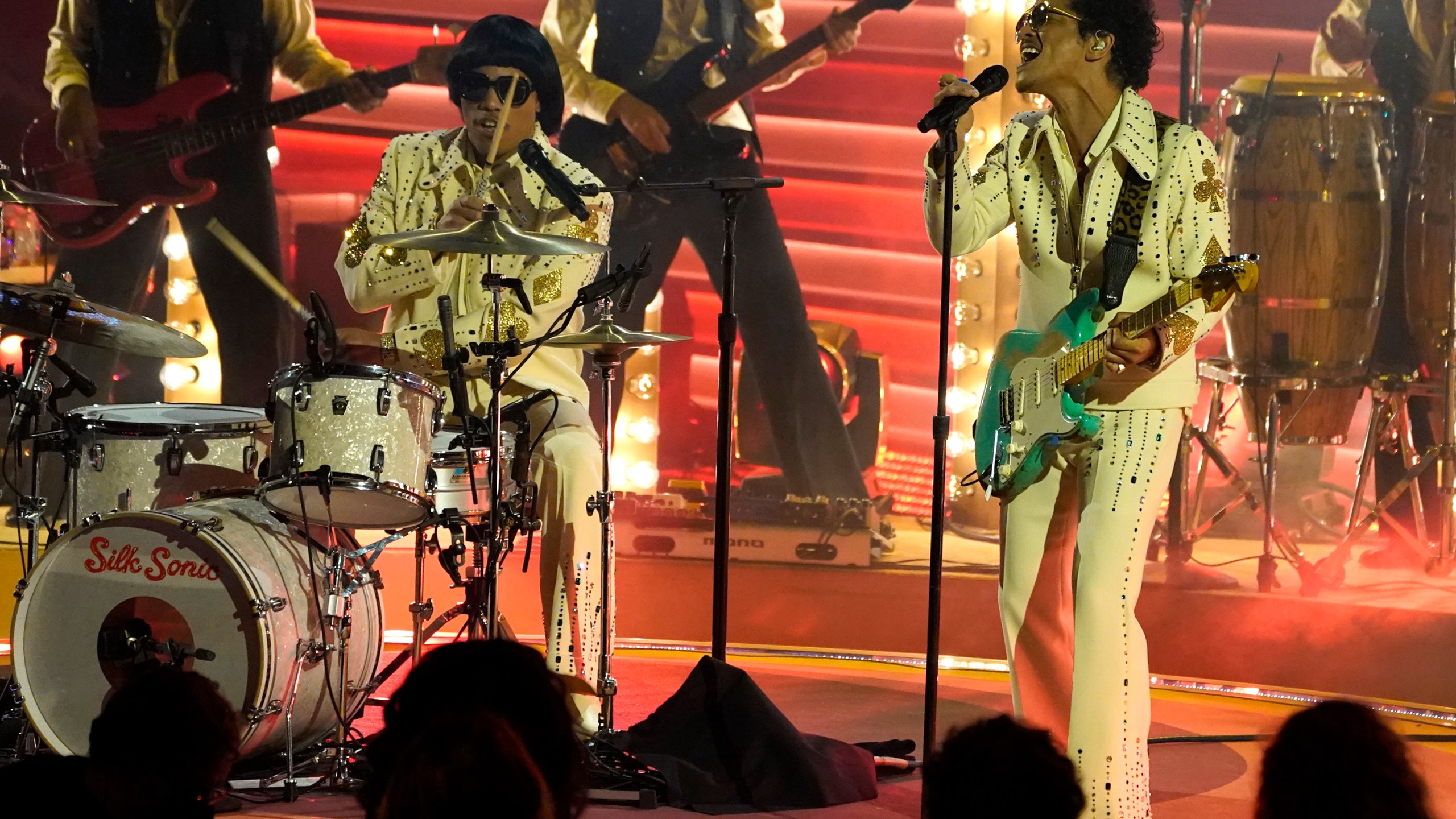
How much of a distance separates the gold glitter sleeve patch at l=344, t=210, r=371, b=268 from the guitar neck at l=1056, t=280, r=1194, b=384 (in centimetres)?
234

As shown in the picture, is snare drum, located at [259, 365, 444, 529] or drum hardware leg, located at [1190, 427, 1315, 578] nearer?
snare drum, located at [259, 365, 444, 529]

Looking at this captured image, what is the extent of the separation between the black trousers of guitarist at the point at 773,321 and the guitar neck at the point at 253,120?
1.42m

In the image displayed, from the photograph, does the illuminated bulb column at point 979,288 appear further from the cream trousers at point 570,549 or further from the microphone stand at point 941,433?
the microphone stand at point 941,433

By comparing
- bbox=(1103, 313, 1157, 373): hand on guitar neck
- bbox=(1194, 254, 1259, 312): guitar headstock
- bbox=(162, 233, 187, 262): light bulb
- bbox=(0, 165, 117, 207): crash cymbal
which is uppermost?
bbox=(162, 233, 187, 262): light bulb

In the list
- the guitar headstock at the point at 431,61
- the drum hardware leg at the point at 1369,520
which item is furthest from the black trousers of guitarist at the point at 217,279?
the drum hardware leg at the point at 1369,520

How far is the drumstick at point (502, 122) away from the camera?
185 inches

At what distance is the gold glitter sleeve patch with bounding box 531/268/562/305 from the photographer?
4.93m

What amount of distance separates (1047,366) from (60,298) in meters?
2.67

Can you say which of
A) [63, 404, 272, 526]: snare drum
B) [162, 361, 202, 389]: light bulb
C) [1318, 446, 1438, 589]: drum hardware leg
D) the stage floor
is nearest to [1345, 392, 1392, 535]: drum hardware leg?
[1318, 446, 1438, 589]: drum hardware leg

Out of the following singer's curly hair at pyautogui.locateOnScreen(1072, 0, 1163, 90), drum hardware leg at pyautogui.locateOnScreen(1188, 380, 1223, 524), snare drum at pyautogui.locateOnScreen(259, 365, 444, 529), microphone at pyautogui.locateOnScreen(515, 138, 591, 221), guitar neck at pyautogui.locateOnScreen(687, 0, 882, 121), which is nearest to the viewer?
singer's curly hair at pyautogui.locateOnScreen(1072, 0, 1163, 90)

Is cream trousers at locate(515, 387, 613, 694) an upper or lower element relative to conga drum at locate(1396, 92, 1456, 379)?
lower

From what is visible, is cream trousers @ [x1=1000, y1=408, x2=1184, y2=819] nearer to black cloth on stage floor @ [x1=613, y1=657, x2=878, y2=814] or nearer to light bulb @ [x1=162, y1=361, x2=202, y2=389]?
black cloth on stage floor @ [x1=613, y1=657, x2=878, y2=814]

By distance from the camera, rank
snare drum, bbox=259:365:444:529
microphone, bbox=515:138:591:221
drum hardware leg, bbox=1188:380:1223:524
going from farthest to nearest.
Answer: drum hardware leg, bbox=1188:380:1223:524 → microphone, bbox=515:138:591:221 → snare drum, bbox=259:365:444:529

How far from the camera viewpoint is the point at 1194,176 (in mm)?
3684
